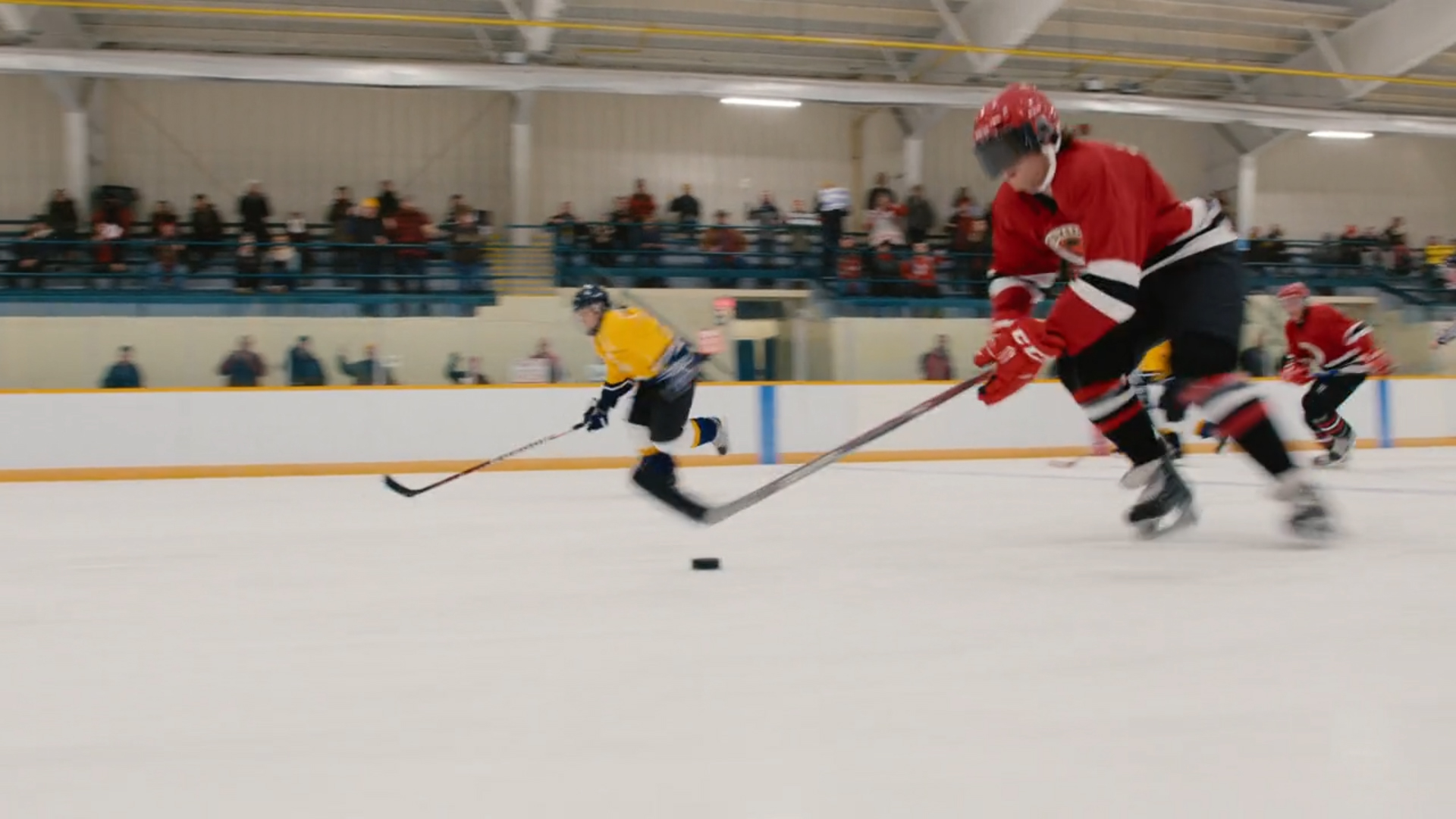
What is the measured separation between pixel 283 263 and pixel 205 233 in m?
1.12

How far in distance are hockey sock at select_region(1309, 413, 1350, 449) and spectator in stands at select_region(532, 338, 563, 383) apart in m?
5.18

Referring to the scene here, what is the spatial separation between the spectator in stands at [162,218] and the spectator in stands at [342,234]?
4.83ft

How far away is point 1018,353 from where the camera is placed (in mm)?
2945

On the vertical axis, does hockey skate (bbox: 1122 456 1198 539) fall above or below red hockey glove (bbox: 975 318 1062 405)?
below

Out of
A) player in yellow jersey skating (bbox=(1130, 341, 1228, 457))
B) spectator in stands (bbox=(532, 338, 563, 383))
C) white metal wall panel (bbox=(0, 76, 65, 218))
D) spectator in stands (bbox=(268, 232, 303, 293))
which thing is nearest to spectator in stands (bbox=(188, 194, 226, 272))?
spectator in stands (bbox=(268, 232, 303, 293))

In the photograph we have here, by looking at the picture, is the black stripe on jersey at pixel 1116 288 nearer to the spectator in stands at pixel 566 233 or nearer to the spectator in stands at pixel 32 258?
the spectator in stands at pixel 566 233

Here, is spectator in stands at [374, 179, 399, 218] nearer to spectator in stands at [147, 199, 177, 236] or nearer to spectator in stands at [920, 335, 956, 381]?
spectator in stands at [147, 199, 177, 236]

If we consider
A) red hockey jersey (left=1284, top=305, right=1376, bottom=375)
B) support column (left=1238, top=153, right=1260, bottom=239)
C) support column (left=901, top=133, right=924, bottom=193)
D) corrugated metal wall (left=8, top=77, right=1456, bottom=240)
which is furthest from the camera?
support column (left=1238, top=153, right=1260, bottom=239)

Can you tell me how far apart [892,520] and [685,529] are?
0.80 meters

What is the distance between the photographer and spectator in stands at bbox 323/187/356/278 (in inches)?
411

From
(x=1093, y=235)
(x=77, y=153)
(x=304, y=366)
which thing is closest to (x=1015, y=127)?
(x=1093, y=235)

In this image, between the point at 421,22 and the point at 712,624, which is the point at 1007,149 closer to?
the point at 712,624

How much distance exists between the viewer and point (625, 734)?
62.9 inches

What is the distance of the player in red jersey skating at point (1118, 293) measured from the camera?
2.95 m
